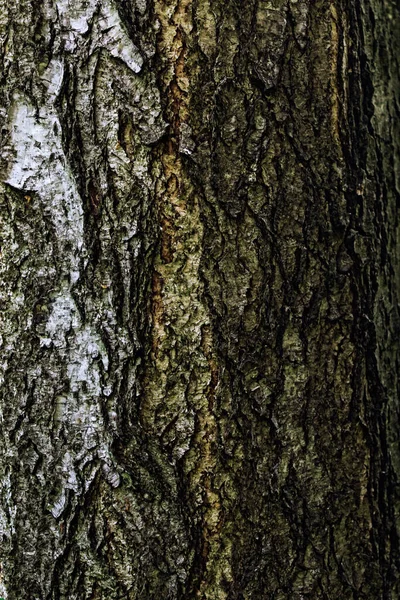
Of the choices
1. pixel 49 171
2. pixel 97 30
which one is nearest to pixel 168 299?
pixel 49 171

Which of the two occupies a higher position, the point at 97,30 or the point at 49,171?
the point at 97,30

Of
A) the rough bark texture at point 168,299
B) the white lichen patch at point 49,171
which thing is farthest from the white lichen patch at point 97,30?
the white lichen patch at point 49,171

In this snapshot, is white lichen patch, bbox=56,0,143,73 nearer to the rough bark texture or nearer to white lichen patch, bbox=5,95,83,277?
the rough bark texture

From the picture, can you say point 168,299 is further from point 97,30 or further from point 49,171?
point 97,30

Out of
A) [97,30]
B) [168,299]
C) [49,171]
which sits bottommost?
[168,299]

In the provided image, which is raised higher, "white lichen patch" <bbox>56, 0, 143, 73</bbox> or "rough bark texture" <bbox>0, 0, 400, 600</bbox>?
"white lichen patch" <bbox>56, 0, 143, 73</bbox>

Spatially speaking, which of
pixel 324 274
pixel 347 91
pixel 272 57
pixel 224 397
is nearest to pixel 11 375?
pixel 224 397

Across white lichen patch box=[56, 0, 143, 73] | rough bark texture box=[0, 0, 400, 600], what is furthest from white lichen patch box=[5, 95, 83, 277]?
white lichen patch box=[56, 0, 143, 73]

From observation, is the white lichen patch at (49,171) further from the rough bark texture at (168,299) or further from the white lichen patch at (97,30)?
the white lichen patch at (97,30)

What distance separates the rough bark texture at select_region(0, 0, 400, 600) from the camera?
4.98ft

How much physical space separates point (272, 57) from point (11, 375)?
923mm

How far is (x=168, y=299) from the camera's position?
155cm

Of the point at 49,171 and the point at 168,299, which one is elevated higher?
the point at 49,171

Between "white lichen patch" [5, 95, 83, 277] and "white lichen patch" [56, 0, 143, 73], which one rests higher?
"white lichen patch" [56, 0, 143, 73]
